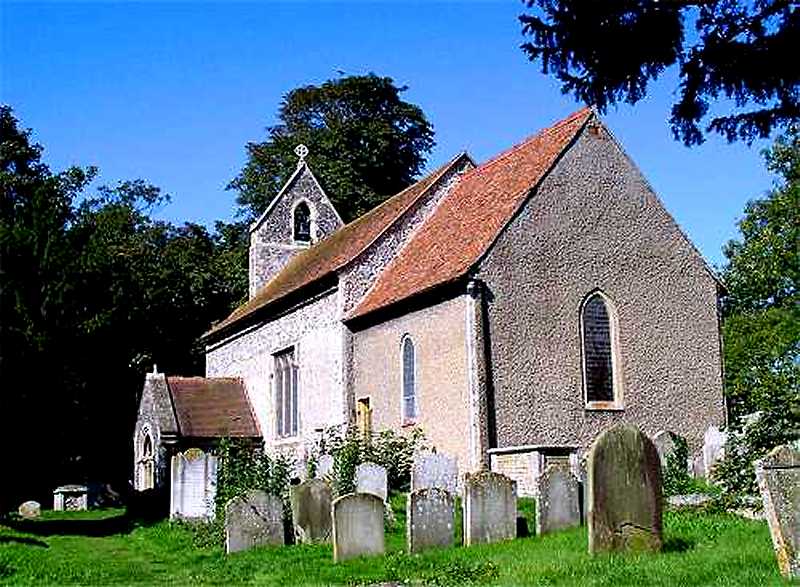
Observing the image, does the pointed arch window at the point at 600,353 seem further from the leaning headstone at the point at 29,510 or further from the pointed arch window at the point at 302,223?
the pointed arch window at the point at 302,223

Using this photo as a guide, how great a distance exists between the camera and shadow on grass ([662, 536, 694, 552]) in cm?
1159

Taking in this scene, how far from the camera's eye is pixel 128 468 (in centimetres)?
3878

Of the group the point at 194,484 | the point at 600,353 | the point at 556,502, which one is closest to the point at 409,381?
the point at 600,353

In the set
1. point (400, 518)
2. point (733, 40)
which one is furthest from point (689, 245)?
point (733, 40)

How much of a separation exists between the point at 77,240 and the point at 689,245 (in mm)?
13894

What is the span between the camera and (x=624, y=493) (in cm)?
1178

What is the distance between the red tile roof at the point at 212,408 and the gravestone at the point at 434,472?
42.8 feet

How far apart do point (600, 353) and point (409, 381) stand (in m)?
4.46

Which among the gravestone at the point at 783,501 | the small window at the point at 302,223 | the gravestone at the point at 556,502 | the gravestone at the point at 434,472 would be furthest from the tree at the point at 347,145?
the gravestone at the point at 783,501

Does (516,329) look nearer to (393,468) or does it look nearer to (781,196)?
(393,468)

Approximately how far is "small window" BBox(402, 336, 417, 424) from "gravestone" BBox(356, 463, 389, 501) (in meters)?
6.62

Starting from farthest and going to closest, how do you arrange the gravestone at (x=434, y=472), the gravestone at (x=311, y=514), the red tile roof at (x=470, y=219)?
the red tile roof at (x=470, y=219), the gravestone at (x=434, y=472), the gravestone at (x=311, y=514)

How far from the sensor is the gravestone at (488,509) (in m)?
13.8

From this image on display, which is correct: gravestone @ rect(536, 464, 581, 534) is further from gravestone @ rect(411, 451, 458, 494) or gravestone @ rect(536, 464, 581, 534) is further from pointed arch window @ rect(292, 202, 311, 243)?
pointed arch window @ rect(292, 202, 311, 243)
